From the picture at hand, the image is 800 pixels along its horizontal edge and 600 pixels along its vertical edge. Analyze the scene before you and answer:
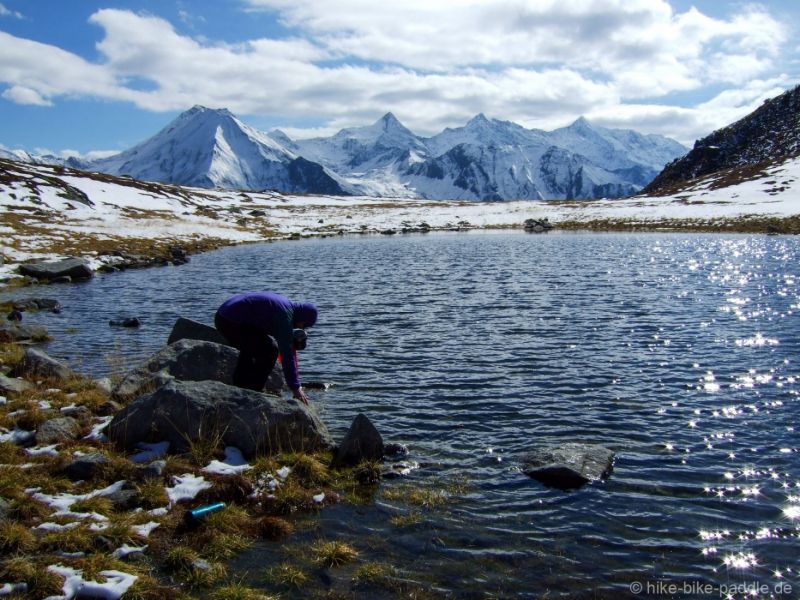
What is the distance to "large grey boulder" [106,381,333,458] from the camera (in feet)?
40.4

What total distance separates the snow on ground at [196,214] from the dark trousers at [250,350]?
41.4 meters

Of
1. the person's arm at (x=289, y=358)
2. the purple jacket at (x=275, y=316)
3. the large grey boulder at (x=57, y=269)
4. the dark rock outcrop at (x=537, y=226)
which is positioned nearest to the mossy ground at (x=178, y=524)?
the person's arm at (x=289, y=358)

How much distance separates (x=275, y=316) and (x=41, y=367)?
9.24 m

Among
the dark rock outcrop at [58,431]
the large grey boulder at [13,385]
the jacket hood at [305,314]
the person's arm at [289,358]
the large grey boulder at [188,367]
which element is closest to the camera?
the dark rock outcrop at [58,431]

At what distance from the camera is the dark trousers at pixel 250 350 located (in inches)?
539

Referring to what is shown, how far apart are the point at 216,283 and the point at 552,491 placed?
37569mm

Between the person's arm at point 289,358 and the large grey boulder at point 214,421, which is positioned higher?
the person's arm at point 289,358

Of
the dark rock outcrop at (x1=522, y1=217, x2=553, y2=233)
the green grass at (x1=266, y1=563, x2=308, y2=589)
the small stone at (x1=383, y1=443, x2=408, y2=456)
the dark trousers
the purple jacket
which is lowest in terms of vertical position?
the green grass at (x1=266, y1=563, x2=308, y2=589)

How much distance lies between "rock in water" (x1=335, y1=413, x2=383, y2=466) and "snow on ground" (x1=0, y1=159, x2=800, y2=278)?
44750mm

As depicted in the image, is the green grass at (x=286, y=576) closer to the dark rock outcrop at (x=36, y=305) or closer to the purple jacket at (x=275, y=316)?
the purple jacket at (x=275, y=316)

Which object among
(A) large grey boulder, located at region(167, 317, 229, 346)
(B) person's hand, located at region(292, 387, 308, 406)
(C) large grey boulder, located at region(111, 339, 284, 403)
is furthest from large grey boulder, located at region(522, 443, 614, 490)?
(A) large grey boulder, located at region(167, 317, 229, 346)

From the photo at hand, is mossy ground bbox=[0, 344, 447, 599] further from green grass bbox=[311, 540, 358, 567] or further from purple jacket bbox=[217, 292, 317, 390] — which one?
purple jacket bbox=[217, 292, 317, 390]

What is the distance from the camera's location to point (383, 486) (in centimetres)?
1176

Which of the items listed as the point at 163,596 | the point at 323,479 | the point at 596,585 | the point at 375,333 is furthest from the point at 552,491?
the point at 375,333
